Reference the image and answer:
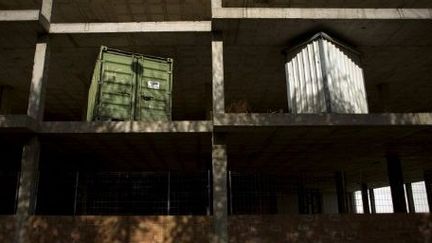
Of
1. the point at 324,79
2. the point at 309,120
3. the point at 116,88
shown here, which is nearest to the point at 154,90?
the point at 116,88

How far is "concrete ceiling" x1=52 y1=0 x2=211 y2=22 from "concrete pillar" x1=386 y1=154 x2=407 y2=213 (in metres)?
9.10

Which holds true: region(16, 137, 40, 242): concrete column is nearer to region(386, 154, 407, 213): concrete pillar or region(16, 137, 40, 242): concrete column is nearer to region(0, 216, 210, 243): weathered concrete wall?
region(0, 216, 210, 243): weathered concrete wall

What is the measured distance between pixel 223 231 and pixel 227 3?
6562mm

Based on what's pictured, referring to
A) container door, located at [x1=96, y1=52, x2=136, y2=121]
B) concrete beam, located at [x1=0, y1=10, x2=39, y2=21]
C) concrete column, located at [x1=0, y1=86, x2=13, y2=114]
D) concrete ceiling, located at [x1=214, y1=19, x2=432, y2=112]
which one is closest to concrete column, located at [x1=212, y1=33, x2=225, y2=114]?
concrete ceiling, located at [x1=214, y1=19, x2=432, y2=112]

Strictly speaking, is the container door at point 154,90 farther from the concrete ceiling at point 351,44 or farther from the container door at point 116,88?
the concrete ceiling at point 351,44

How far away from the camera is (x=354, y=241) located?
941 cm

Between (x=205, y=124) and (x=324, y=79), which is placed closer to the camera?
(x=205, y=124)

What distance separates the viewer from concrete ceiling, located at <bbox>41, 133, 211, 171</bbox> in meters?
10.6

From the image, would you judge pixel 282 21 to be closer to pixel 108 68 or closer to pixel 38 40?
pixel 108 68

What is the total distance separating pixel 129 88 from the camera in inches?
430

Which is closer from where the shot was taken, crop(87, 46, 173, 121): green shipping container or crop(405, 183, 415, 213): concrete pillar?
crop(87, 46, 173, 121): green shipping container

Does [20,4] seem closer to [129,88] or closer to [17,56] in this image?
[17,56]

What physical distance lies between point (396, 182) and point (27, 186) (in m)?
13.4

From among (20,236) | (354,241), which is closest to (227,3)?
(354,241)
